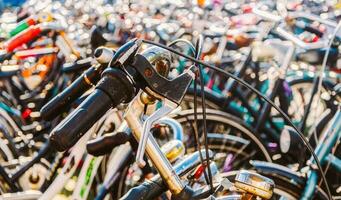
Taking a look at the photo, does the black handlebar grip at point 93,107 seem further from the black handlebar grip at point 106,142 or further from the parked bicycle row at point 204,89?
the parked bicycle row at point 204,89

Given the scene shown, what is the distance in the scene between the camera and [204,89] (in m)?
3.52

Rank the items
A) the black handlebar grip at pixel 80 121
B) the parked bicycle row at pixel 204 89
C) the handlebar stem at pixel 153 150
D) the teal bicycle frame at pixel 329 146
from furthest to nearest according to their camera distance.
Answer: the parked bicycle row at pixel 204 89
the teal bicycle frame at pixel 329 146
the handlebar stem at pixel 153 150
the black handlebar grip at pixel 80 121

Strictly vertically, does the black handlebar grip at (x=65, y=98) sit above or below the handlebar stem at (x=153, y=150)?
above

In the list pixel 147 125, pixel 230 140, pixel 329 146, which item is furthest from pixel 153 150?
pixel 230 140

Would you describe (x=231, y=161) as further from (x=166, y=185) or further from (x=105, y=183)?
(x=166, y=185)

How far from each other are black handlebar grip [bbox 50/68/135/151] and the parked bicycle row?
1.52 m

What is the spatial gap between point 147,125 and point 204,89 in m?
2.18

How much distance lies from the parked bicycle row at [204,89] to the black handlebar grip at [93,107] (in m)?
1.52

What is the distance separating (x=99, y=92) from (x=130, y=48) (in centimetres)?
14

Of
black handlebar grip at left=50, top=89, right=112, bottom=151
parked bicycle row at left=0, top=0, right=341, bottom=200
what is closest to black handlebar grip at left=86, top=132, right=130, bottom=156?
black handlebar grip at left=50, top=89, right=112, bottom=151

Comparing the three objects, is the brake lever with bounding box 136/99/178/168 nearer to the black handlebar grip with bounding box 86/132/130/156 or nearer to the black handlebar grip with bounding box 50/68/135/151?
the black handlebar grip with bounding box 50/68/135/151

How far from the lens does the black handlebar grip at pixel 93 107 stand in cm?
120

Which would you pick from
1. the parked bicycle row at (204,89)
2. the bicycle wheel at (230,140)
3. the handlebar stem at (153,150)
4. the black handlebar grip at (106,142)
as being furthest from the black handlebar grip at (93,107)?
the bicycle wheel at (230,140)

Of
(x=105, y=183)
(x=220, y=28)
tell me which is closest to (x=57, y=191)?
(x=105, y=183)
